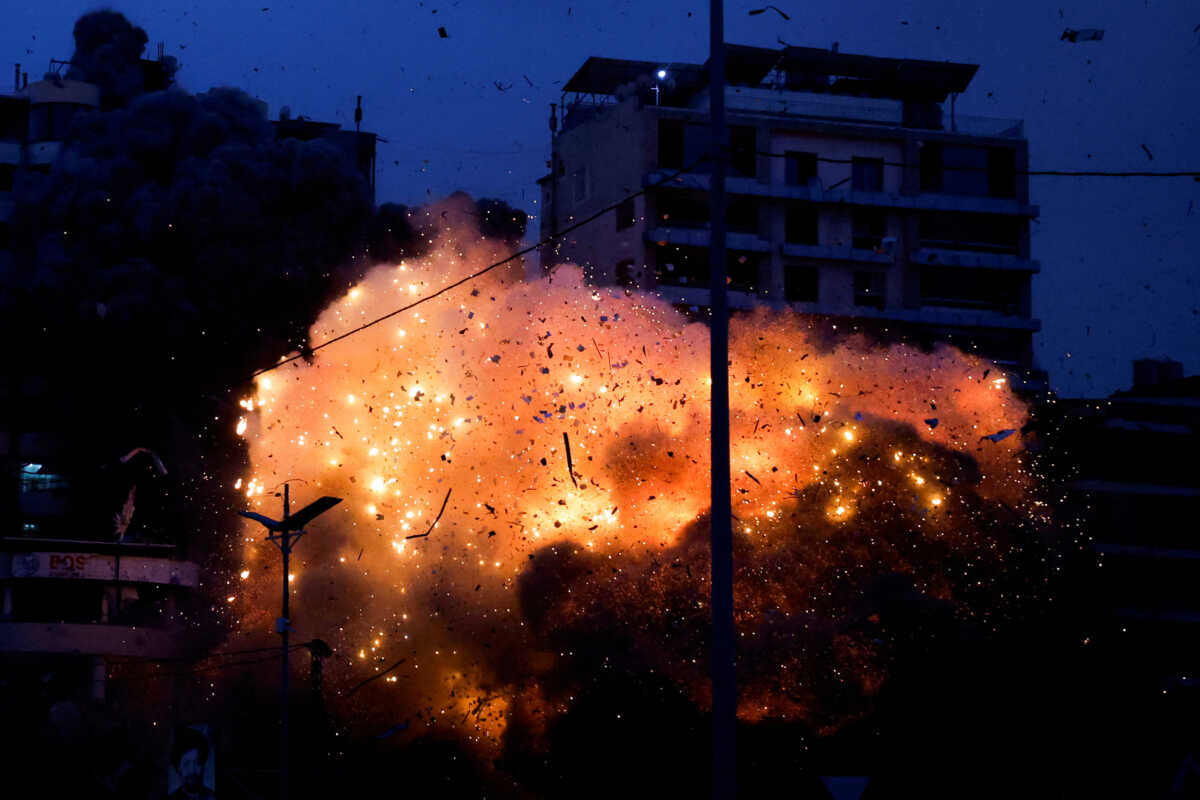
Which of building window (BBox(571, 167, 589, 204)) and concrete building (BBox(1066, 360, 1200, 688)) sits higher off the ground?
building window (BBox(571, 167, 589, 204))

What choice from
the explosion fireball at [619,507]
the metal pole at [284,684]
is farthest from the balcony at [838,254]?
the metal pole at [284,684]

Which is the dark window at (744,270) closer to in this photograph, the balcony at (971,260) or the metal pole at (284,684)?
the balcony at (971,260)

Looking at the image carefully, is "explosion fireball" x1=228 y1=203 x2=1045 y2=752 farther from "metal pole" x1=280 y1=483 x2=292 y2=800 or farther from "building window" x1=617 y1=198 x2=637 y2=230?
"building window" x1=617 y1=198 x2=637 y2=230

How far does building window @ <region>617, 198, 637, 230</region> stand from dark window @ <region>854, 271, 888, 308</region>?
8607 mm

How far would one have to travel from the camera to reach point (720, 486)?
13.3 meters

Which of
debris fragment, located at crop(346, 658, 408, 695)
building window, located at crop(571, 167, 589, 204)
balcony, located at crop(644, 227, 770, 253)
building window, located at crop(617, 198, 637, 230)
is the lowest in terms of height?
debris fragment, located at crop(346, 658, 408, 695)

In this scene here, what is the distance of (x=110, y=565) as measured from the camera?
39.8m

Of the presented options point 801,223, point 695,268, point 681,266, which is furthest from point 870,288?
point 681,266

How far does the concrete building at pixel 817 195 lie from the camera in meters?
44.6

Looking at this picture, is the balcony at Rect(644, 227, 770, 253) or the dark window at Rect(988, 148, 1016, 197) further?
the dark window at Rect(988, 148, 1016, 197)

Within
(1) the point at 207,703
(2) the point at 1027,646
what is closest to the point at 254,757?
(1) the point at 207,703

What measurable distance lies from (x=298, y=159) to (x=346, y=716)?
14.4 metres

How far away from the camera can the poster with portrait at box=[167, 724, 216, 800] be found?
2572 cm

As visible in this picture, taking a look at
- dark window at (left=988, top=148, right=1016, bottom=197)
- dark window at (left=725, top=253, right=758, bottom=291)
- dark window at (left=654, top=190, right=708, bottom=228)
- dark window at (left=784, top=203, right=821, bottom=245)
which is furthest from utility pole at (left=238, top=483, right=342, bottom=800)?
dark window at (left=988, top=148, right=1016, bottom=197)
